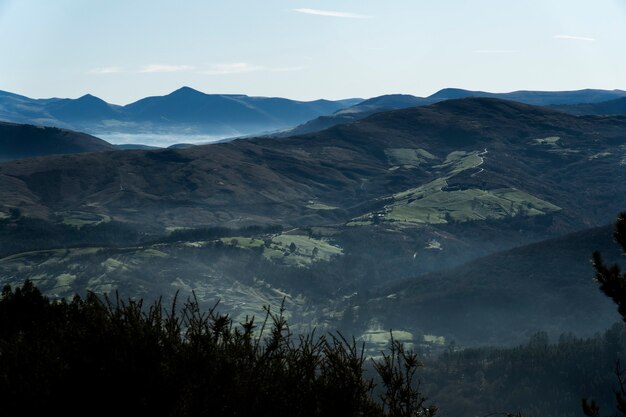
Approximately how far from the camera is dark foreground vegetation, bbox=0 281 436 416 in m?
15.2

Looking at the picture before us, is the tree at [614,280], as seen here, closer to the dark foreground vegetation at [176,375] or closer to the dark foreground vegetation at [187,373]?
the dark foreground vegetation at [187,373]

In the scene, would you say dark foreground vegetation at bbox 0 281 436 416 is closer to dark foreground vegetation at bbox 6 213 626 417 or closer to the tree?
dark foreground vegetation at bbox 6 213 626 417

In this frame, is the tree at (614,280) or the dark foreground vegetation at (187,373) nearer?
the dark foreground vegetation at (187,373)

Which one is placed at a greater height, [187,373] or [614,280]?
[614,280]

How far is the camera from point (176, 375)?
51.4 ft

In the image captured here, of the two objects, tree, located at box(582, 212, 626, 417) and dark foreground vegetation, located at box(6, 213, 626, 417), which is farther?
tree, located at box(582, 212, 626, 417)

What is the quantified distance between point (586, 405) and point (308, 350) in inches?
253

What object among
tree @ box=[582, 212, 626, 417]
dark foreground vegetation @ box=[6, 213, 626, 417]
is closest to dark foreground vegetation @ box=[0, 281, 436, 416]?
dark foreground vegetation @ box=[6, 213, 626, 417]

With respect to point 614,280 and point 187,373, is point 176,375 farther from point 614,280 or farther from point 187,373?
point 614,280

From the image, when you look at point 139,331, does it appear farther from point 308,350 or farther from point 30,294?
point 30,294

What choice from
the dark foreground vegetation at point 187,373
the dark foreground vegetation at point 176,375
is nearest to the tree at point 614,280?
the dark foreground vegetation at point 187,373

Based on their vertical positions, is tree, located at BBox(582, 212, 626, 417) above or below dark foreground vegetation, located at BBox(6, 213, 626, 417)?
above

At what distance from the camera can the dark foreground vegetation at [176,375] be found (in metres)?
15.2

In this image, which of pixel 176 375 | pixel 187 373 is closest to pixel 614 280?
pixel 187 373
